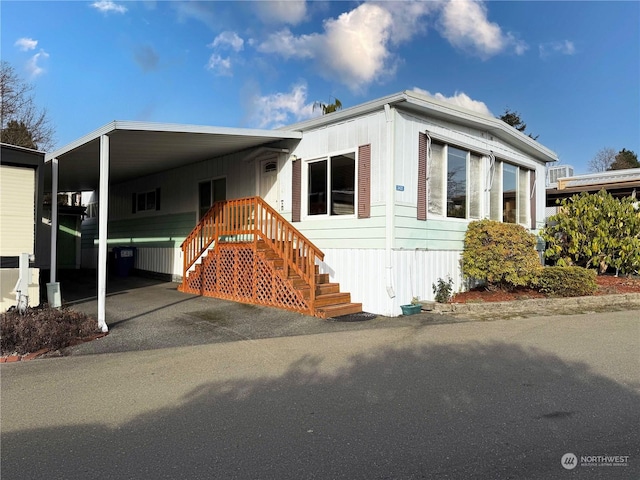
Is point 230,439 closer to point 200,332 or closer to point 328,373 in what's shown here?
point 328,373

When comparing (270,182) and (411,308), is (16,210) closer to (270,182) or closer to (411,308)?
(270,182)

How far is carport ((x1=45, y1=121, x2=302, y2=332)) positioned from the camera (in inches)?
276

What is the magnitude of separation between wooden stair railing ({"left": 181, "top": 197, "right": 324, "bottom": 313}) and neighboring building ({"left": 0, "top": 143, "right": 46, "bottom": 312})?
3.57m

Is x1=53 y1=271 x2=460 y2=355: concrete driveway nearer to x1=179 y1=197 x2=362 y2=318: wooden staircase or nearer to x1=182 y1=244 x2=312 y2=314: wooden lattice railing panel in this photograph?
x1=182 y1=244 x2=312 y2=314: wooden lattice railing panel

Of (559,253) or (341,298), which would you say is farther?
(559,253)

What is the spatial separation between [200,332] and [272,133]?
4690mm

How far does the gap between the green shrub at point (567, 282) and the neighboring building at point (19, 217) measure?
992 centimetres

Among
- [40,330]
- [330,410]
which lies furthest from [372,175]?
[40,330]

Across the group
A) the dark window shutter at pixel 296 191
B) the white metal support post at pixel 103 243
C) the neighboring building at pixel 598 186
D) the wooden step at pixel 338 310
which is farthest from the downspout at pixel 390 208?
the neighboring building at pixel 598 186

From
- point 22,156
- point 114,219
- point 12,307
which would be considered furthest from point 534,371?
Result: point 114,219

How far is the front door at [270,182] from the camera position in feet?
34.1

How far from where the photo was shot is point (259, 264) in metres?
8.89

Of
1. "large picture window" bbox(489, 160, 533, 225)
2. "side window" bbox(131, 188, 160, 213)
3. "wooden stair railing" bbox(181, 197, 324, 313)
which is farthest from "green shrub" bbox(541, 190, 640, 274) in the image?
"side window" bbox(131, 188, 160, 213)

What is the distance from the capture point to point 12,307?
7.16 m
